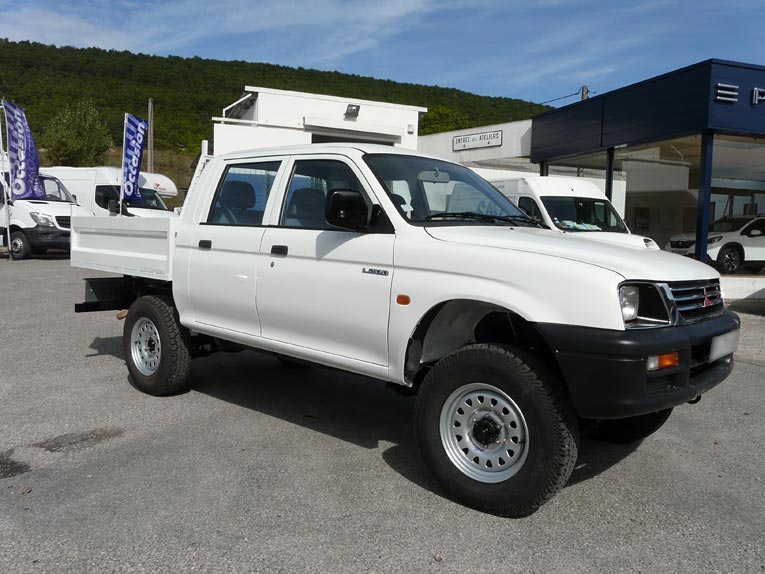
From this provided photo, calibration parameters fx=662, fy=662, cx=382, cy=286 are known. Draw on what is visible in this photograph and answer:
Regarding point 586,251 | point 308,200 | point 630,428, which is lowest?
point 630,428

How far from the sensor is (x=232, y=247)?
4.89 meters

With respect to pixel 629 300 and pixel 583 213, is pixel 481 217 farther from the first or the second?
pixel 583 213

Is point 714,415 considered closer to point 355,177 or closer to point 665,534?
point 665,534

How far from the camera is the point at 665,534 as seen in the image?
132 inches

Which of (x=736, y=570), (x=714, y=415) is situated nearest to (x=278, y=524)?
(x=736, y=570)

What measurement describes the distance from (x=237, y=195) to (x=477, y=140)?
701 inches

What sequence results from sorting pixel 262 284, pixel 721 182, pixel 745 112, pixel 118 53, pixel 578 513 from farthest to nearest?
1. pixel 118 53
2. pixel 721 182
3. pixel 745 112
4. pixel 262 284
5. pixel 578 513

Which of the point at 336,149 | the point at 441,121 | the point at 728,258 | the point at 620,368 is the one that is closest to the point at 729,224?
the point at 728,258

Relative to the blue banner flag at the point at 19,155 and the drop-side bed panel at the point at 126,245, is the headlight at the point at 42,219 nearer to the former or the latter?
the blue banner flag at the point at 19,155

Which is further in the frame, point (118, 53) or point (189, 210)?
point (118, 53)

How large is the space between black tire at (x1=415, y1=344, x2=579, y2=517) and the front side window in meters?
1.40

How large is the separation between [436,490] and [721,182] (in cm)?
2320

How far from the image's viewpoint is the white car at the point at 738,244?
16547 millimetres

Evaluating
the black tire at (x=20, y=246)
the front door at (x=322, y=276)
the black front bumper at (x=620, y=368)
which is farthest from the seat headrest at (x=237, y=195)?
the black tire at (x=20, y=246)
